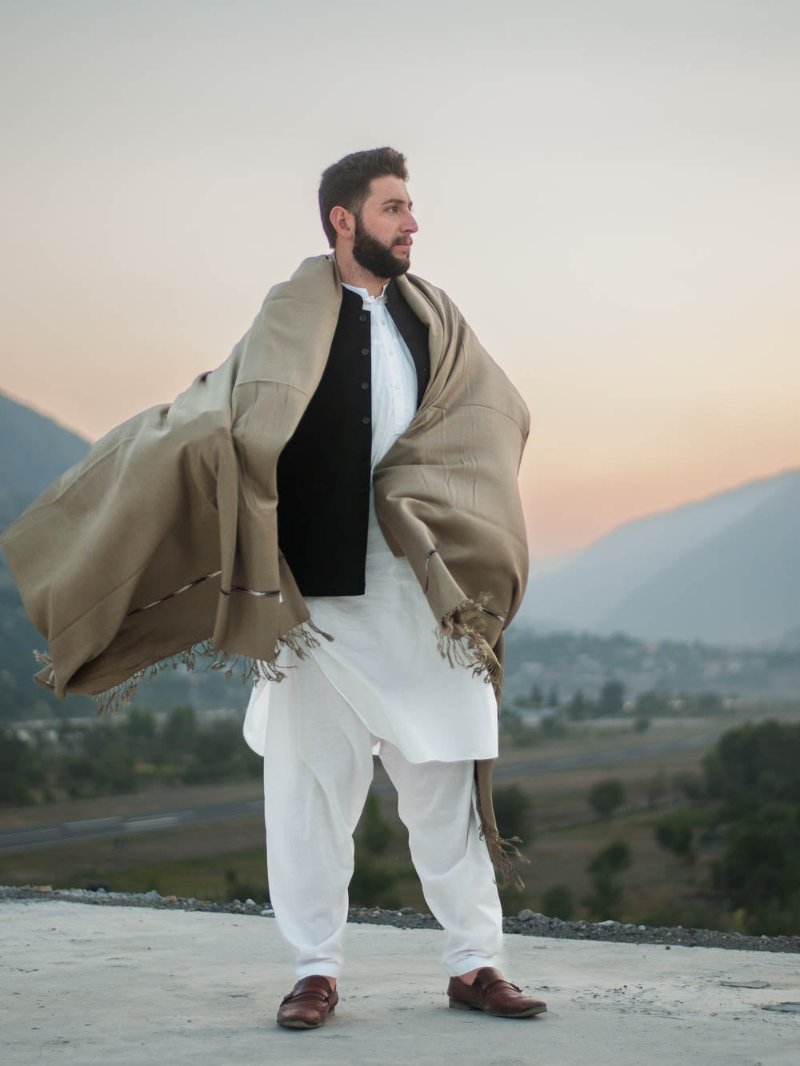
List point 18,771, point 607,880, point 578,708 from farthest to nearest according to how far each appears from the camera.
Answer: point 578,708 < point 18,771 < point 607,880

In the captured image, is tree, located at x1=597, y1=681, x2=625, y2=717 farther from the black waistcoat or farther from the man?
the black waistcoat

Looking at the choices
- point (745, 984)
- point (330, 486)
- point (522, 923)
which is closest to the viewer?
point (330, 486)

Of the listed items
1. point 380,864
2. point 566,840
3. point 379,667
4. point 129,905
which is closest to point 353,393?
point 379,667

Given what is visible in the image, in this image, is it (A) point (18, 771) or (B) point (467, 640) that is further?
(A) point (18, 771)

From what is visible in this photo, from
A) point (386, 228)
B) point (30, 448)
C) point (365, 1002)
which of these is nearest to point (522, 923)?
point (365, 1002)

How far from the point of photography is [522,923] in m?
5.57

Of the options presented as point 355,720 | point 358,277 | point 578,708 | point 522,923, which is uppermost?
point 358,277

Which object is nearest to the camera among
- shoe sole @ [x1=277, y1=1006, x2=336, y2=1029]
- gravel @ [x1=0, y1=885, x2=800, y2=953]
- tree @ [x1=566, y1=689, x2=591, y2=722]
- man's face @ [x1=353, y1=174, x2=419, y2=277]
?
shoe sole @ [x1=277, y1=1006, x2=336, y2=1029]

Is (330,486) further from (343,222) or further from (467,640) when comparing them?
(343,222)

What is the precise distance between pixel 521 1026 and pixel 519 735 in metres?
76.6

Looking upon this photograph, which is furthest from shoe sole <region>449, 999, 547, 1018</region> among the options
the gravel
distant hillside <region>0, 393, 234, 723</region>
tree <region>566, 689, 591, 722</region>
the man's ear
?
tree <region>566, 689, 591, 722</region>

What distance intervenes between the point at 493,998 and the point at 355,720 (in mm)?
747

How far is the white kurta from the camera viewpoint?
3377 millimetres

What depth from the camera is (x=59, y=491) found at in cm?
360
